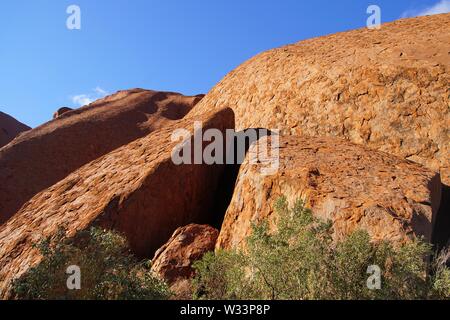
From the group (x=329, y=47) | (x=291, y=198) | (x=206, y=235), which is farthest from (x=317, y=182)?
(x=329, y=47)

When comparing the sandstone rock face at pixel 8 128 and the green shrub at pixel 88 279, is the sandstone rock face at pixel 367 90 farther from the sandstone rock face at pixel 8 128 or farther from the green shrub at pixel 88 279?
the sandstone rock face at pixel 8 128

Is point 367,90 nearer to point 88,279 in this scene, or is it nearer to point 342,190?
point 342,190

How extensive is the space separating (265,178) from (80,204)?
4.64m

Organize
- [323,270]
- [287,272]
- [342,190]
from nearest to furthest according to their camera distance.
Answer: [323,270], [287,272], [342,190]

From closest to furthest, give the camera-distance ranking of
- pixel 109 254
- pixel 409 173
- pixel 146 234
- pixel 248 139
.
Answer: pixel 109 254 < pixel 409 173 < pixel 146 234 < pixel 248 139

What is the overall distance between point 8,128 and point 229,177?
3258 centimetres

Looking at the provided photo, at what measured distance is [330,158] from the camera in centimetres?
1020

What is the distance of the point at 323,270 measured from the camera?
19.4ft

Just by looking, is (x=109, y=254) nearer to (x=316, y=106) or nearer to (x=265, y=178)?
(x=265, y=178)

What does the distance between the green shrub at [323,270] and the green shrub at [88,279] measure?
1064 mm

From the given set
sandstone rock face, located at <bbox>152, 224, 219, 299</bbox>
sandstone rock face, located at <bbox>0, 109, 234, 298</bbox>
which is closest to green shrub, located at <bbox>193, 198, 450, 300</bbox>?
sandstone rock face, located at <bbox>152, 224, 219, 299</bbox>

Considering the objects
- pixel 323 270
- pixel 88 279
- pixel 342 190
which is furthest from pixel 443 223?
pixel 88 279

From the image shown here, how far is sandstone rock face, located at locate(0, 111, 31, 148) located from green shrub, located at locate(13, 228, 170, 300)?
109ft

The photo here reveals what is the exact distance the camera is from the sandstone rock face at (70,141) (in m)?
22.2
